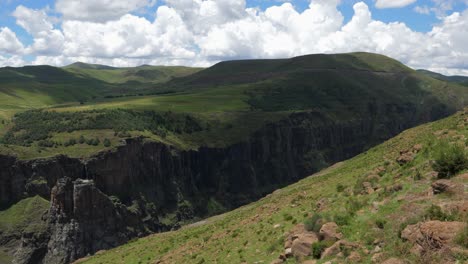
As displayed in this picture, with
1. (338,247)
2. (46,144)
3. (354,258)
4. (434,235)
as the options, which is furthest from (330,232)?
(46,144)

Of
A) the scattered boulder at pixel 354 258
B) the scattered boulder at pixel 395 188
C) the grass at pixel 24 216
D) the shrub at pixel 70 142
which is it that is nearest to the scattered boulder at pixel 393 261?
the scattered boulder at pixel 354 258

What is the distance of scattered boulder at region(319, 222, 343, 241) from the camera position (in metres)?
25.5

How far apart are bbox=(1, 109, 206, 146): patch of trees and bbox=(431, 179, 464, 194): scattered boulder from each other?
459ft

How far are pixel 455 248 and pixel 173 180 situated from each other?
157m

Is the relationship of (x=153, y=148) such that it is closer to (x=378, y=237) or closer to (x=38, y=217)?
(x=38, y=217)

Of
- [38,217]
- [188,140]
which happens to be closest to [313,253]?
[38,217]

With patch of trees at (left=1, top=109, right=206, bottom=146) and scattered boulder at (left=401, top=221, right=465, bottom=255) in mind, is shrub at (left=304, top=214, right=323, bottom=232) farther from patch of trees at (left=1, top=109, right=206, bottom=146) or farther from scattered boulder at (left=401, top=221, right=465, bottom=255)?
patch of trees at (left=1, top=109, right=206, bottom=146)

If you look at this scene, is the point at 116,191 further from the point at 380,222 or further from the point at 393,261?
the point at 393,261

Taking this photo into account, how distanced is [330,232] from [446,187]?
665 cm

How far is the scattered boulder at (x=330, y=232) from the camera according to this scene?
1003 inches

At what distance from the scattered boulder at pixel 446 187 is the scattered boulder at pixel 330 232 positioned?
5.74m

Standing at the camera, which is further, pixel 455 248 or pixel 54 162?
pixel 54 162

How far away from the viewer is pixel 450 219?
20844 mm

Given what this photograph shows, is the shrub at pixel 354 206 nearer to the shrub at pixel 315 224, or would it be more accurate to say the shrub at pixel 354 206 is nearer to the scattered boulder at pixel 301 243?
the shrub at pixel 315 224
